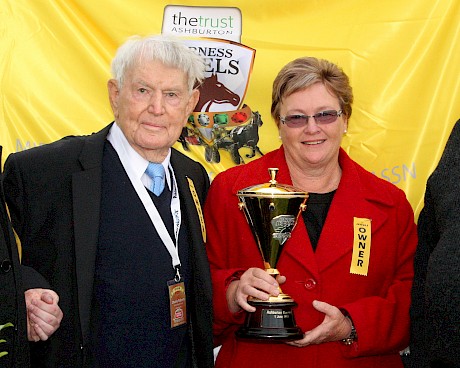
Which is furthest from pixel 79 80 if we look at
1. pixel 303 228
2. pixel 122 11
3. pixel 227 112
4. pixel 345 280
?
pixel 345 280

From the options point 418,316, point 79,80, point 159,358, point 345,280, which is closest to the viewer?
point 418,316

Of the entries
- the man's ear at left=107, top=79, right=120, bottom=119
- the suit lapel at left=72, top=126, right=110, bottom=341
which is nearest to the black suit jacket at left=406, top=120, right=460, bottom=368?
the suit lapel at left=72, top=126, right=110, bottom=341

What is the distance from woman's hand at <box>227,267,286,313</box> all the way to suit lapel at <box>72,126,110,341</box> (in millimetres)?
580

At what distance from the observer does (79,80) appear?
151 inches

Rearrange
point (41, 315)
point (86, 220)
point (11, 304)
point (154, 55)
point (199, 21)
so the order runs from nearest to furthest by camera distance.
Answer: point (11, 304) < point (41, 315) < point (86, 220) < point (154, 55) < point (199, 21)

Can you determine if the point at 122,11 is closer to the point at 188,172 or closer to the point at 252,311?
the point at 188,172

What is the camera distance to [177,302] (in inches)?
117

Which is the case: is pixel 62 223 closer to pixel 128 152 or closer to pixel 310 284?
pixel 128 152

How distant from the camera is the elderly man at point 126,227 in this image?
2812mm

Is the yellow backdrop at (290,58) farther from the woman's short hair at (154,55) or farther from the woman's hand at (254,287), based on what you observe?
the woman's hand at (254,287)

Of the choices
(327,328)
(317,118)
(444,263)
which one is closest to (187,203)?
(317,118)

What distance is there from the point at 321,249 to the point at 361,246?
0.55 feet

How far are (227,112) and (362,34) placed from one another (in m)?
0.78

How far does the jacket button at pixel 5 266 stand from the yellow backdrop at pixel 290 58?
1547 mm
